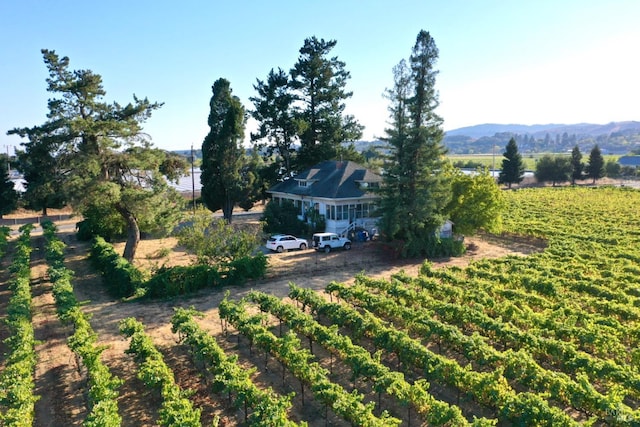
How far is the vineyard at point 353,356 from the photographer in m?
11.2

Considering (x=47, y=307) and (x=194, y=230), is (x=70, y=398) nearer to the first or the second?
(x=47, y=307)

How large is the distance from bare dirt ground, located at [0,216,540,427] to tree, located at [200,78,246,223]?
7.44 meters

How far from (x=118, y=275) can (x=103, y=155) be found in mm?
7455

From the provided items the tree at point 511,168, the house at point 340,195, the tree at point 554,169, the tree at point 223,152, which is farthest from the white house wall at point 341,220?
the tree at point 554,169

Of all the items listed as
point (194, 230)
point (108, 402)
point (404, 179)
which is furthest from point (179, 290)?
point (404, 179)

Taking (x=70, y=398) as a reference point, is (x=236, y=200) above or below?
above

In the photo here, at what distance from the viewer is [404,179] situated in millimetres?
30078

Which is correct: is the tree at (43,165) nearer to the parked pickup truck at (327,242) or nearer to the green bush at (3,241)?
the green bush at (3,241)

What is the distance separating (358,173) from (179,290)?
2103 centimetres

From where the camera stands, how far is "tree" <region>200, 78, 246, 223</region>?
129 ft

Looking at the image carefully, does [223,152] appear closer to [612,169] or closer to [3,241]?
[3,241]

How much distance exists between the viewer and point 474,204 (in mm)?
33125

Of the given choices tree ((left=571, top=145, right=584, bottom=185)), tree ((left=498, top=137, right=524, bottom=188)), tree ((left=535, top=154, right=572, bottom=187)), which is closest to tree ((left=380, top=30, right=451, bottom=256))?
tree ((left=498, top=137, right=524, bottom=188))

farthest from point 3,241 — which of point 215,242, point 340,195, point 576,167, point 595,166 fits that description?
point 595,166
